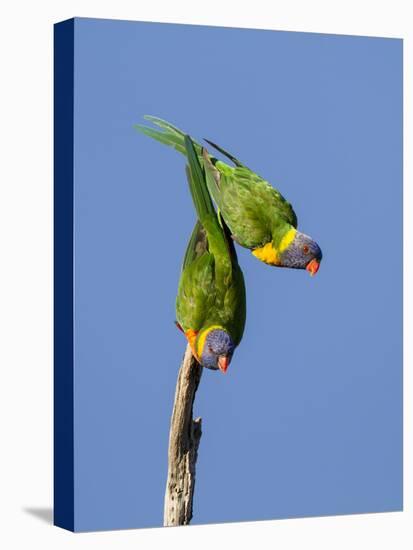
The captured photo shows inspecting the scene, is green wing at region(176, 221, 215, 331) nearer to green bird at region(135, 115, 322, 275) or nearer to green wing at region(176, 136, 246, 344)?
green wing at region(176, 136, 246, 344)

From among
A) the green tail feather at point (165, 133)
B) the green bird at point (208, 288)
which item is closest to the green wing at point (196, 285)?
the green bird at point (208, 288)

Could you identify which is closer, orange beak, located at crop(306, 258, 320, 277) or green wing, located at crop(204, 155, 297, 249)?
green wing, located at crop(204, 155, 297, 249)

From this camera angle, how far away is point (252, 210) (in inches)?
290

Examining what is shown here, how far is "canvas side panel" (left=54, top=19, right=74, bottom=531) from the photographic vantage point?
7082 millimetres

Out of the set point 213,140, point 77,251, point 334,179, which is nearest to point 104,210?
point 77,251

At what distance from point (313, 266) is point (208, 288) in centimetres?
61

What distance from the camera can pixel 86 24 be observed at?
704 centimetres

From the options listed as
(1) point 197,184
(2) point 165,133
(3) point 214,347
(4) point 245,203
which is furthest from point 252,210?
(3) point 214,347

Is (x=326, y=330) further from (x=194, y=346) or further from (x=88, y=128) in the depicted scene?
(x=88, y=128)

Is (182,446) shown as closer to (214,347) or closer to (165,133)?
(214,347)

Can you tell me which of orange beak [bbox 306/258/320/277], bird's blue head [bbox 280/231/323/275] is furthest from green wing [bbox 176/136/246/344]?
orange beak [bbox 306/258/320/277]

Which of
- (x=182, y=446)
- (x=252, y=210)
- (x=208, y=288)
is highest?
(x=252, y=210)

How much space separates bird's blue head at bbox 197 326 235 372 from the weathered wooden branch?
0.09 m

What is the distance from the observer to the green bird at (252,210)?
7375 millimetres
